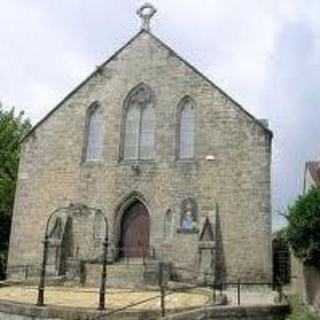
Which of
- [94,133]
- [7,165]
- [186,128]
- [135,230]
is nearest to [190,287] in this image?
[135,230]

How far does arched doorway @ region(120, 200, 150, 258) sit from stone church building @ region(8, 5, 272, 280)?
4 cm

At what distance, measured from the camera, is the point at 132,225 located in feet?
90.9

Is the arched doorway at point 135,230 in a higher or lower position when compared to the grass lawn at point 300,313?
higher

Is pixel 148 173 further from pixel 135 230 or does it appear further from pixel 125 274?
pixel 125 274

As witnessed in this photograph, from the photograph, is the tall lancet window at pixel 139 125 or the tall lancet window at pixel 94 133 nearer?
the tall lancet window at pixel 139 125

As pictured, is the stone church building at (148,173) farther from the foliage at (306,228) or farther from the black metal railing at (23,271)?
the foliage at (306,228)

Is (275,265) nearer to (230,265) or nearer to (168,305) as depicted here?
(230,265)

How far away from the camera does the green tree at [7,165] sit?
106ft

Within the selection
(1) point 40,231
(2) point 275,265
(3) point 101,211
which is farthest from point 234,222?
(1) point 40,231

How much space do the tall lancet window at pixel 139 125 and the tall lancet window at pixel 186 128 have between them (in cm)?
130

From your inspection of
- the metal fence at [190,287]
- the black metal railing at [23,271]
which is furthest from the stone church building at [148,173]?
the metal fence at [190,287]

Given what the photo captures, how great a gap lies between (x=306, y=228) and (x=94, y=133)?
44.6ft

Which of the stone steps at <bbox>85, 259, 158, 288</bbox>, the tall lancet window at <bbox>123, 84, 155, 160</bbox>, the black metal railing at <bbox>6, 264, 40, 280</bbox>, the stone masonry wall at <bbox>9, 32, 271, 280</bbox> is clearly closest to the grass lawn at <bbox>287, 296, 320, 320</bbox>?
the stone masonry wall at <bbox>9, 32, 271, 280</bbox>

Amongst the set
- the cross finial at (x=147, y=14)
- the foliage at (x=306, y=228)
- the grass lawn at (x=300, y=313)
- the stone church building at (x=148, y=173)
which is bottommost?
the grass lawn at (x=300, y=313)
